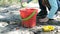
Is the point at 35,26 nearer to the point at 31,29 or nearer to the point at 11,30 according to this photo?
the point at 31,29

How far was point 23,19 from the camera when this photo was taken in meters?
3.33

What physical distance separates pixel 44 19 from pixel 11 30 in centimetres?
77

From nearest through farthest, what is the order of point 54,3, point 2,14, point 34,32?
point 34,32 < point 54,3 < point 2,14

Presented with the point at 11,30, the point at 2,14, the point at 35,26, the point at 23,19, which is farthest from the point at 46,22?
the point at 2,14

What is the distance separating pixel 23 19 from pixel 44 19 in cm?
54

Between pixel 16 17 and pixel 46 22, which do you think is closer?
pixel 46 22

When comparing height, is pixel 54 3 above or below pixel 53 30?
above

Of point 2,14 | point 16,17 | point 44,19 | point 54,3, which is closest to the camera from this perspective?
point 54,3

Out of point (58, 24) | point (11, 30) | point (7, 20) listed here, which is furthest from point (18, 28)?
point (58, 24)

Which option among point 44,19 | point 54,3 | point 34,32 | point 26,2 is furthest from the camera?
point 26,2

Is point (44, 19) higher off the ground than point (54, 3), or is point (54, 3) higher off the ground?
point (54, 3)

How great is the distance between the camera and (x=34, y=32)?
3.17m

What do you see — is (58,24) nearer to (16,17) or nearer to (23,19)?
(23,19)

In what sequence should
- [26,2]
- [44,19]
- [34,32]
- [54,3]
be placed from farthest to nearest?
[26,2] < [44,19] < [54,3] < [34,32]
